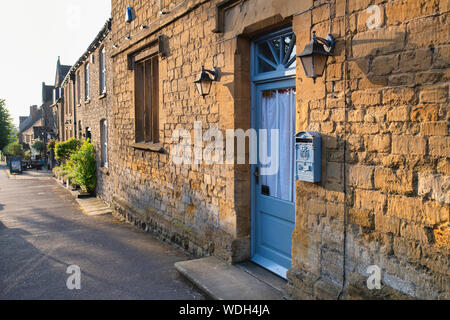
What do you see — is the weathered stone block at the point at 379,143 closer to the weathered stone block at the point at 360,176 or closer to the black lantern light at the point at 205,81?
the weathered stone block at the point at 360,176

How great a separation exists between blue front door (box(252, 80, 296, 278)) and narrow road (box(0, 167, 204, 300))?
1092 millimetres

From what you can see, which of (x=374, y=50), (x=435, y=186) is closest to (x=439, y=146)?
(x=435, y=186)

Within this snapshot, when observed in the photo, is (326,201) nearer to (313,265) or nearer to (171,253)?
(313,265)

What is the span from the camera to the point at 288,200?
461cm

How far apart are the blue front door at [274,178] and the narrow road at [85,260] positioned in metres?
1.09

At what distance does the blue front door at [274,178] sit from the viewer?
4570mm

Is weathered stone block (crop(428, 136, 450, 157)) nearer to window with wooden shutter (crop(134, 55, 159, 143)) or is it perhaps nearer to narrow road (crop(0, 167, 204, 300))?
narrow road (crop(0, 167, 204, 300))

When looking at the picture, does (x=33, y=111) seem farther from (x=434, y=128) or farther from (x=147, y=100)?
(x=434, y=128)

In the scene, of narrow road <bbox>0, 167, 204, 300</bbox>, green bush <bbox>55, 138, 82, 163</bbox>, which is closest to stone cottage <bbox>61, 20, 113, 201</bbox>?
green bush <bbox>55, 138, 82, 163</bbox>

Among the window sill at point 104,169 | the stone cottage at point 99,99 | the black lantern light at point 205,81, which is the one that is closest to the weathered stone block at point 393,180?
the black lantern light at point 205,81

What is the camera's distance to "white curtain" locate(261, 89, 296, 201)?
4.52 meters

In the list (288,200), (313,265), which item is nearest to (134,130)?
(288,200)
